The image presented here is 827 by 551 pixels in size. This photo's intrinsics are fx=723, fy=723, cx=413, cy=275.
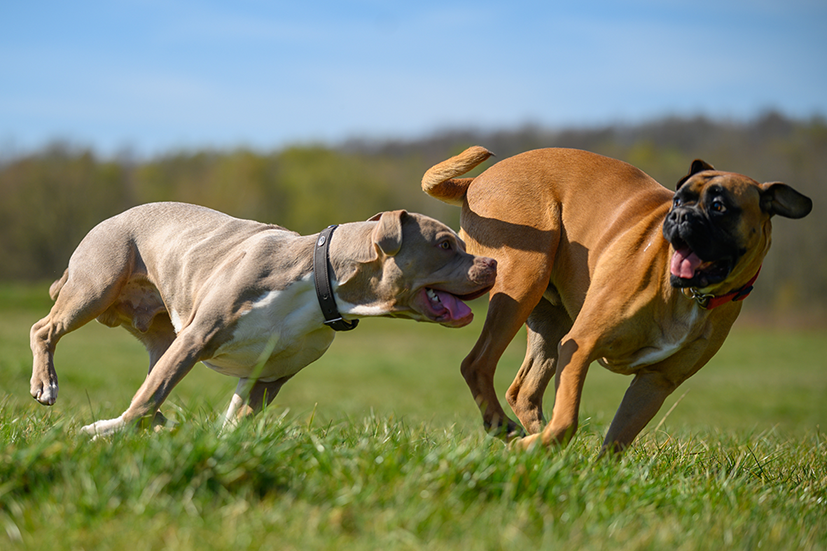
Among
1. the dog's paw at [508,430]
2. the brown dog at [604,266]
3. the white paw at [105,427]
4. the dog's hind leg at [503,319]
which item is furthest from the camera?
the dog's hind leg at [503,319]

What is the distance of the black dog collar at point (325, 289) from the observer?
4.05m

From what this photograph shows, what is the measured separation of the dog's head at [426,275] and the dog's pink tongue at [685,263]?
0.98 meters

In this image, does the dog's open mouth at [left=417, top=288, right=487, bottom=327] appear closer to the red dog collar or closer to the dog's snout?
the dog's snout

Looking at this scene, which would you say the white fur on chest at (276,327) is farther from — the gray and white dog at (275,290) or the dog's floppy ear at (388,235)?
the dog's floppy ear at (388,235)

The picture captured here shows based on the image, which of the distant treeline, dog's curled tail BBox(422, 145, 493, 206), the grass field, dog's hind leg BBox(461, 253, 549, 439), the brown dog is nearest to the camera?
the grass field

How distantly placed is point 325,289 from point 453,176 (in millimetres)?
1338

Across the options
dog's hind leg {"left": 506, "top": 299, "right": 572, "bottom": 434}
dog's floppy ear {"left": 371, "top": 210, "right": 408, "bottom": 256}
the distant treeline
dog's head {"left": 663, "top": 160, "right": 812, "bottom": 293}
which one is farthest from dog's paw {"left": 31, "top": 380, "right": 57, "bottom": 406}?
the distant treeline

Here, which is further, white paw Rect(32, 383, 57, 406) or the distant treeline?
the distant treeline

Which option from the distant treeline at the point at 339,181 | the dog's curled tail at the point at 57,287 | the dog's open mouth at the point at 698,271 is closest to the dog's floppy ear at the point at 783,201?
the dog's open mouth at the point at 698,271

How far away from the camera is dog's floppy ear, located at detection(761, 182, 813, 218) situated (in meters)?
3.83

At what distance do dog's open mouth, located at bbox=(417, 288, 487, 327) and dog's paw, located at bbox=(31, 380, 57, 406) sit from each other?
2401 millimetres

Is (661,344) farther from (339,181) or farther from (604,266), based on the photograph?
(339,181)

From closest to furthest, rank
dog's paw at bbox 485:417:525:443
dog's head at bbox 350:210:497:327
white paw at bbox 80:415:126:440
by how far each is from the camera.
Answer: white paw at bbox 80:415:126:440, dog's head at bbox 350:210:497:327, dog's paw at bbox 485:417:525:443

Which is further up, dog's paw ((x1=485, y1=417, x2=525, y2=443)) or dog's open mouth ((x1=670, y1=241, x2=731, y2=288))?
dog's open mouth ((x1=670, y1=241, x2=731, y2=288))
